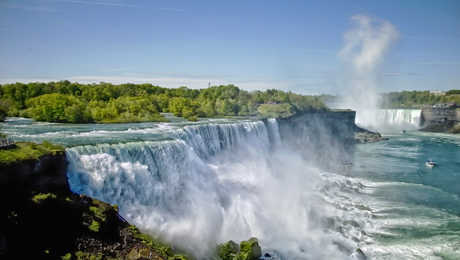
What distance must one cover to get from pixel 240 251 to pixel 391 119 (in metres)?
68.4

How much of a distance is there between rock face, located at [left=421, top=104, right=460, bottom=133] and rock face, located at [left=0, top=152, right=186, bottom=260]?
67.0 metres

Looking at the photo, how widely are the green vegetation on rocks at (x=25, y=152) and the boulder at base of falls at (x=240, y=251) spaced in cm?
701

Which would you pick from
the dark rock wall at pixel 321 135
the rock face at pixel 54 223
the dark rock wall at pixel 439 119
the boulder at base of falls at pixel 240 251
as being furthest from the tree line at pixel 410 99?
the rock face at pixel 54 223

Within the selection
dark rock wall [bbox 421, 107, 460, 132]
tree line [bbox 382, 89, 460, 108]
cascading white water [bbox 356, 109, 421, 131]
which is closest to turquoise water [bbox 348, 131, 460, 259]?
dark rock wall [bbox 421, 107, 460, 132]

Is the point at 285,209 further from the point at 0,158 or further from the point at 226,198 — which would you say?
the point at 0,158

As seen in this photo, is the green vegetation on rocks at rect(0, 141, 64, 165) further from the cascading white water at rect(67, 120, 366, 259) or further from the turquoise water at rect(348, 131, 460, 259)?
the turquoise water at rect(348, 131, 460, 259)

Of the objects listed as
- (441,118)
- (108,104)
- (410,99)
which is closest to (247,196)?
(108,104)

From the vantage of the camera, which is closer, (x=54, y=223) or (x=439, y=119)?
(x=54, y=223)

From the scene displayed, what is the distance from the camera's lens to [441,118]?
217 ft

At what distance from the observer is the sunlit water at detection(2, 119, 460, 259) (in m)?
13.6

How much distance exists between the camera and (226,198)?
18.4 m

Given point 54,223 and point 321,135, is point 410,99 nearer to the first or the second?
point 321,135

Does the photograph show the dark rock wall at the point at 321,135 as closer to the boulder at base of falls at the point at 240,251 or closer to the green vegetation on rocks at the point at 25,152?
the boulder at base of falls at the point at 240,251

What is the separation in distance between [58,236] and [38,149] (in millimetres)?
3429
